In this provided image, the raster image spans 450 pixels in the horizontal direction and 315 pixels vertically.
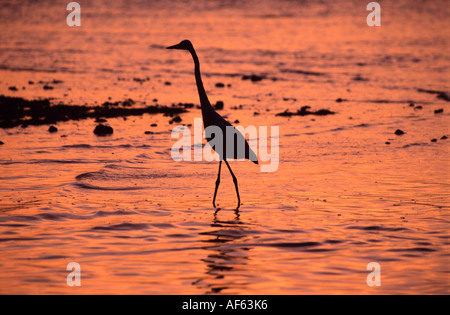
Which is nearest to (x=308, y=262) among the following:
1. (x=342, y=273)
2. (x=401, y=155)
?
(x=342, y=273)

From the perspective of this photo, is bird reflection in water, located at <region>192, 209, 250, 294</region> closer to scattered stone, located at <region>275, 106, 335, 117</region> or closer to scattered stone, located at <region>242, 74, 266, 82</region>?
scattered stone, located at <region>275, 106, 335, 117</region>

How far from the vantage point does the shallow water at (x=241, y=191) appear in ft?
23.2

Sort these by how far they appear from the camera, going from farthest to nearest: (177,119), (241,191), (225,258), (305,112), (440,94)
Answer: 1. (440,94)
2. (305,112)
3. (177,119)
4. (241,191)
5. (225,258)

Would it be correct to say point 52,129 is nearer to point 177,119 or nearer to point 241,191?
point 177,119

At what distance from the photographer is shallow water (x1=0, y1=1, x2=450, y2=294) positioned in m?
7.08

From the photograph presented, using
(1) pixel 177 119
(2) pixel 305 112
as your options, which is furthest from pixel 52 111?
(2) pixel 305 112

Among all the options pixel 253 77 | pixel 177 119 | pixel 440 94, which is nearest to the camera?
pixel 177 119

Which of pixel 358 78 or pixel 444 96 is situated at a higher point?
pixel 358 78

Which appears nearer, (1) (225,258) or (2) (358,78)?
(1) (225,258)

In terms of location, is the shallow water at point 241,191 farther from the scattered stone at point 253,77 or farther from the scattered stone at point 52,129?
the scattered stone at point 253,77

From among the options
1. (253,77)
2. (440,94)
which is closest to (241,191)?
(440,94)

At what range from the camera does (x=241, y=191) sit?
1116cm

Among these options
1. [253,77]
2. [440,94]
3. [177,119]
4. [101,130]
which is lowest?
[101,130]

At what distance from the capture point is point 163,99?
74.1 feet
